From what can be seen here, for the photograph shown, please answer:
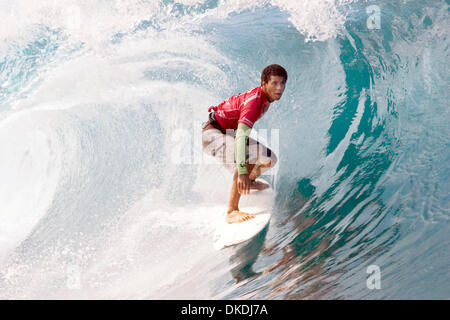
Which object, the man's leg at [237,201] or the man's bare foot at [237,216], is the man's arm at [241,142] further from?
the man's bare foot at [237,216]

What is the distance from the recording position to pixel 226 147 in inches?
111

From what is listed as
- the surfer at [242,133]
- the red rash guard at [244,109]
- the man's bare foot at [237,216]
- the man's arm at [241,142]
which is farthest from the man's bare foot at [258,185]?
the man's arm at [241,142]

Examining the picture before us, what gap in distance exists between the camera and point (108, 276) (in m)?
2.92

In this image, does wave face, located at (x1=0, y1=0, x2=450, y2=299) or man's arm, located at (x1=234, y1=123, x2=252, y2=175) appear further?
wave face, located at (x1=0, y1=0, x2=450, y2=299)

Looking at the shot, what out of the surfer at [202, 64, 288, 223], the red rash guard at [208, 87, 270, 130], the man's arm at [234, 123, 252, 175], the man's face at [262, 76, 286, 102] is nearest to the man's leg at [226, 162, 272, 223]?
the surfer at [202, 64, 288, 223]

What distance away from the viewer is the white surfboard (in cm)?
281

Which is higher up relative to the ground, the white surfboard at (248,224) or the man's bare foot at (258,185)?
the man's bare foot at (258,185)

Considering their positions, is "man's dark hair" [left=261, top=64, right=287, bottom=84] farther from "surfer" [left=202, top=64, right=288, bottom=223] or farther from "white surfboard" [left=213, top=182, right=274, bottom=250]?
"white surfboard" [left=213, top=182, right=274, bottom=250]

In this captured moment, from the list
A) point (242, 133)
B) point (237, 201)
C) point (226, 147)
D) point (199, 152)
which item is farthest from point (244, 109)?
point (199, 152)

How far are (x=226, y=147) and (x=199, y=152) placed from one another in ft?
3.78

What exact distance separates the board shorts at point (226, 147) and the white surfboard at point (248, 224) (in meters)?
0.37

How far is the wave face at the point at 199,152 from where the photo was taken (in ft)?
8.68

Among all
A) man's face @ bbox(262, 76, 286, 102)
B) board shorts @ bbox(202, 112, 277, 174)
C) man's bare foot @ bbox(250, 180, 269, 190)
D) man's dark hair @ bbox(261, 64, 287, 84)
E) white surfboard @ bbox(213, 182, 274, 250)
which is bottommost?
white surfboard @ bbox(213, 182, 274, 250)

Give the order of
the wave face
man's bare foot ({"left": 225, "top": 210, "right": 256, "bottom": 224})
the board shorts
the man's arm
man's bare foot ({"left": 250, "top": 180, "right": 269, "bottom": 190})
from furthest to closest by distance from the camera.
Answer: man's bare foot ({"left": 250, "top": 180, "right": 269, "bottom": 190}) < man's bare foot ({"left": 225, "top": 210, "right": 256, "bottom": 224}) < the board shorts < the wave face < the man's arm
